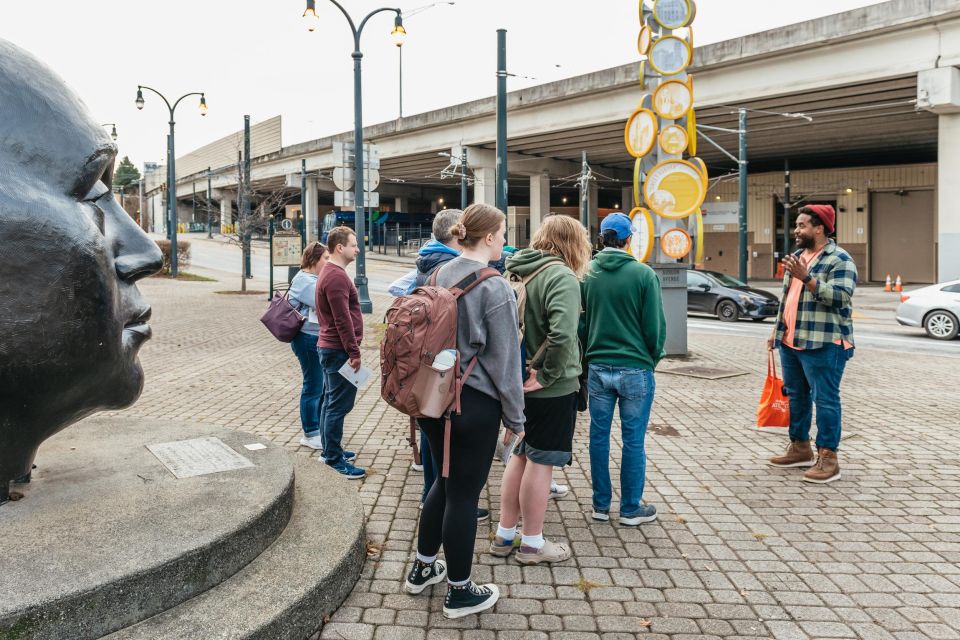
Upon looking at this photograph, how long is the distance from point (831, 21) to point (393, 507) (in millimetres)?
23758

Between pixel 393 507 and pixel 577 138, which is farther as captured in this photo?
pixel 577 138

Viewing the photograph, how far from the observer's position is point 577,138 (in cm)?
3519

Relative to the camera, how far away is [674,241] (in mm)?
11734

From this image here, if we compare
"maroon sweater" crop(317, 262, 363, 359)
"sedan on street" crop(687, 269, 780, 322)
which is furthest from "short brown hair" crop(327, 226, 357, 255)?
"sedan on street" crop(687, 269, 780, 322)

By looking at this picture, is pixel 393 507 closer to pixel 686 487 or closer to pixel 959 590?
pixel 686 487

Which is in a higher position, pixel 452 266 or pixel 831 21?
pixel 831 21

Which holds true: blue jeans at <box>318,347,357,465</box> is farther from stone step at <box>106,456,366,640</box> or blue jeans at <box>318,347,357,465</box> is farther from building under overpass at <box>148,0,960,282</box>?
building under overpass at <box>148,0,960,282</box>

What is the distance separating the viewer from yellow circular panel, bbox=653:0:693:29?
1188 cm

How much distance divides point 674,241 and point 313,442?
743 centimetres

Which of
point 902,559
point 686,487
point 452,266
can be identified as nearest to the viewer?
point 452,266

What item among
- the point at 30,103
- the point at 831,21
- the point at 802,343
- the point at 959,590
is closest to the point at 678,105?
the point at 802,343

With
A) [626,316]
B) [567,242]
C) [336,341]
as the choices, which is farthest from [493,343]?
[336,341]

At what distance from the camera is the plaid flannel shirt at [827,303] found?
5160 millimetres

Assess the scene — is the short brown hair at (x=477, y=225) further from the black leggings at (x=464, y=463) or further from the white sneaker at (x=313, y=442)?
the white sneaker at (x=313, y=442)
